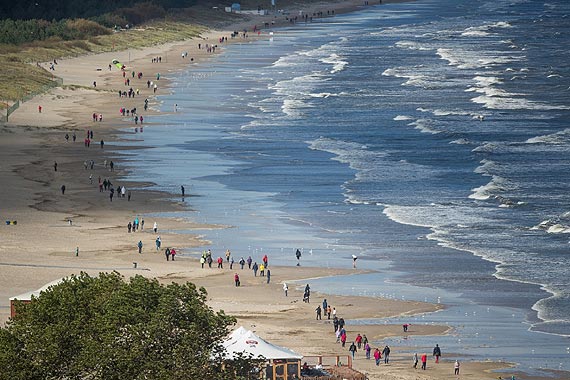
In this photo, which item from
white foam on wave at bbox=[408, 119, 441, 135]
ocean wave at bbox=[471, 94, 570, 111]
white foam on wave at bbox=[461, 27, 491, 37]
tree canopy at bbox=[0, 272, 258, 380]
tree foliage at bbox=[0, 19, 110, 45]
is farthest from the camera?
white foam on wave at bbox=[461, 27, 491, 37]

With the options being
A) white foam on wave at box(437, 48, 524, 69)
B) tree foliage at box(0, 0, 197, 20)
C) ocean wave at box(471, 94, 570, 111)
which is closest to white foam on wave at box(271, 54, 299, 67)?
white foam on wave at box(437, 48, 524, 69)

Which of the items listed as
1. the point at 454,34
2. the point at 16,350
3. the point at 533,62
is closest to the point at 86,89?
the point at 533,62

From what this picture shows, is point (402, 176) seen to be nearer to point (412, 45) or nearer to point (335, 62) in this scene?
point (335, 62)

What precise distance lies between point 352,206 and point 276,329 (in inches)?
888

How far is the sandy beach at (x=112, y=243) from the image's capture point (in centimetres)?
4900

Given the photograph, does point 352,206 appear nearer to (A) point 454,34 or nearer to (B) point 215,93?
(B) point 215,93

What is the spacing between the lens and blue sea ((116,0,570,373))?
2135 inches

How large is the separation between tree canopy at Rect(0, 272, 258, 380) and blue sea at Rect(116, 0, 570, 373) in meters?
17.7

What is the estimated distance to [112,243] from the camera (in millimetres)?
62344

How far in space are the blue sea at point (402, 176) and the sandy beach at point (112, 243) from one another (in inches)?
54.6

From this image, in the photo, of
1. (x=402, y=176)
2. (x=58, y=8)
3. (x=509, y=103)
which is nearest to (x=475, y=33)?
(x=58, y=8)

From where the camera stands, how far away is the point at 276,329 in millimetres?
48938

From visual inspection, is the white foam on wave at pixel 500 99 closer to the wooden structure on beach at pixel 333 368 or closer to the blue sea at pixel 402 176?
the blue sea at pixel 402 176

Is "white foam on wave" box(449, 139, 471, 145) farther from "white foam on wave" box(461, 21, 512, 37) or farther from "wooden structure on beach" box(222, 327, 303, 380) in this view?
"white foam on wave" box(461, 21, 512, 37)
